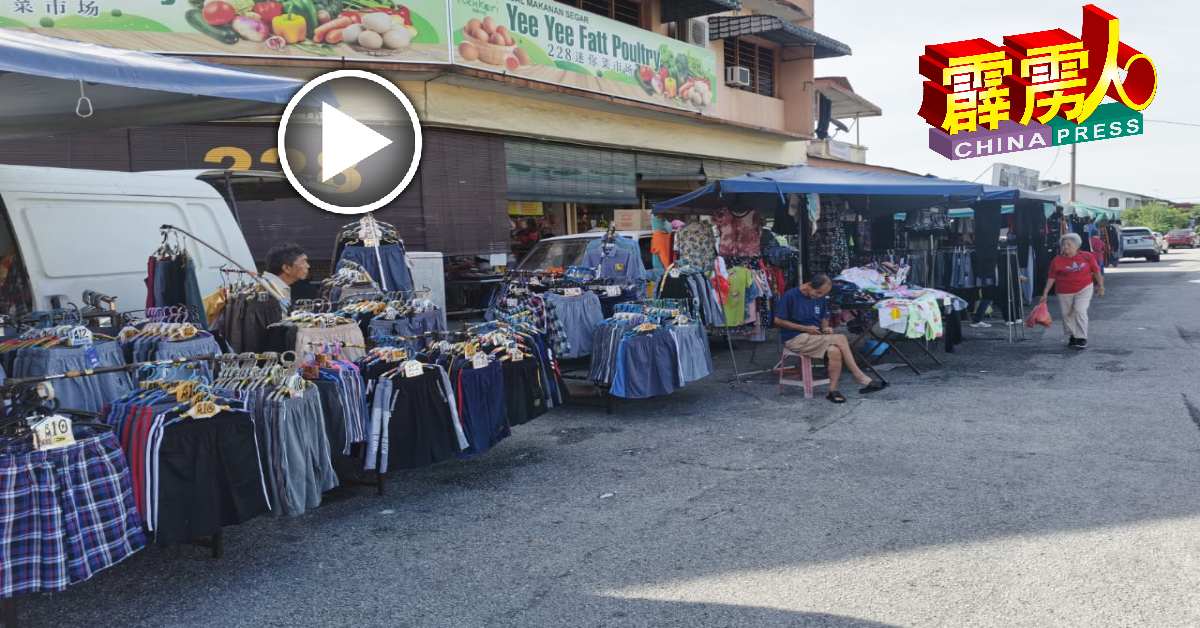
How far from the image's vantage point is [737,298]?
10797 mm

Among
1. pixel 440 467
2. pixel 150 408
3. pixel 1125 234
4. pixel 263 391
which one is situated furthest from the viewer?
pixel 1125 234

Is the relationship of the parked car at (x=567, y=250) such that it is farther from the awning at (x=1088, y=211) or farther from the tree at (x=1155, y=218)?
the tree at (x=1155, y=218)

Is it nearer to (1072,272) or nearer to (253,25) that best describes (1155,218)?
(1072,272)

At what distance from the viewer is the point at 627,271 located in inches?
432

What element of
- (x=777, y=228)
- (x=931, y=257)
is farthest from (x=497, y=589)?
(x=931, y=257)

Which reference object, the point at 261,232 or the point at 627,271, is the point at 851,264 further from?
the point at 261,232

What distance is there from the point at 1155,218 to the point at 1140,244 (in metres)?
46.3

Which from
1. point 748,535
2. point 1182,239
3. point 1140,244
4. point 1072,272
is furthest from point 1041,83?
point 1182,239

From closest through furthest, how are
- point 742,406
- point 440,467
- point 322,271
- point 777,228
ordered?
1. point 440,467
2. point 742,406
3. point 777,228
4. point 322,271

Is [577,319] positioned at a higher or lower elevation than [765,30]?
lower

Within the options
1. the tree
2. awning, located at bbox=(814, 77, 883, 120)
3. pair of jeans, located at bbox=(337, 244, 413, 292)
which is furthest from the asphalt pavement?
the tree

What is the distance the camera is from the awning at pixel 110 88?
434 centimetres

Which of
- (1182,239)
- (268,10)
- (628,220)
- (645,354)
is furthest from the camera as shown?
(1182,239)

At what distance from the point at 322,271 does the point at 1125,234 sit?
3814 cm
